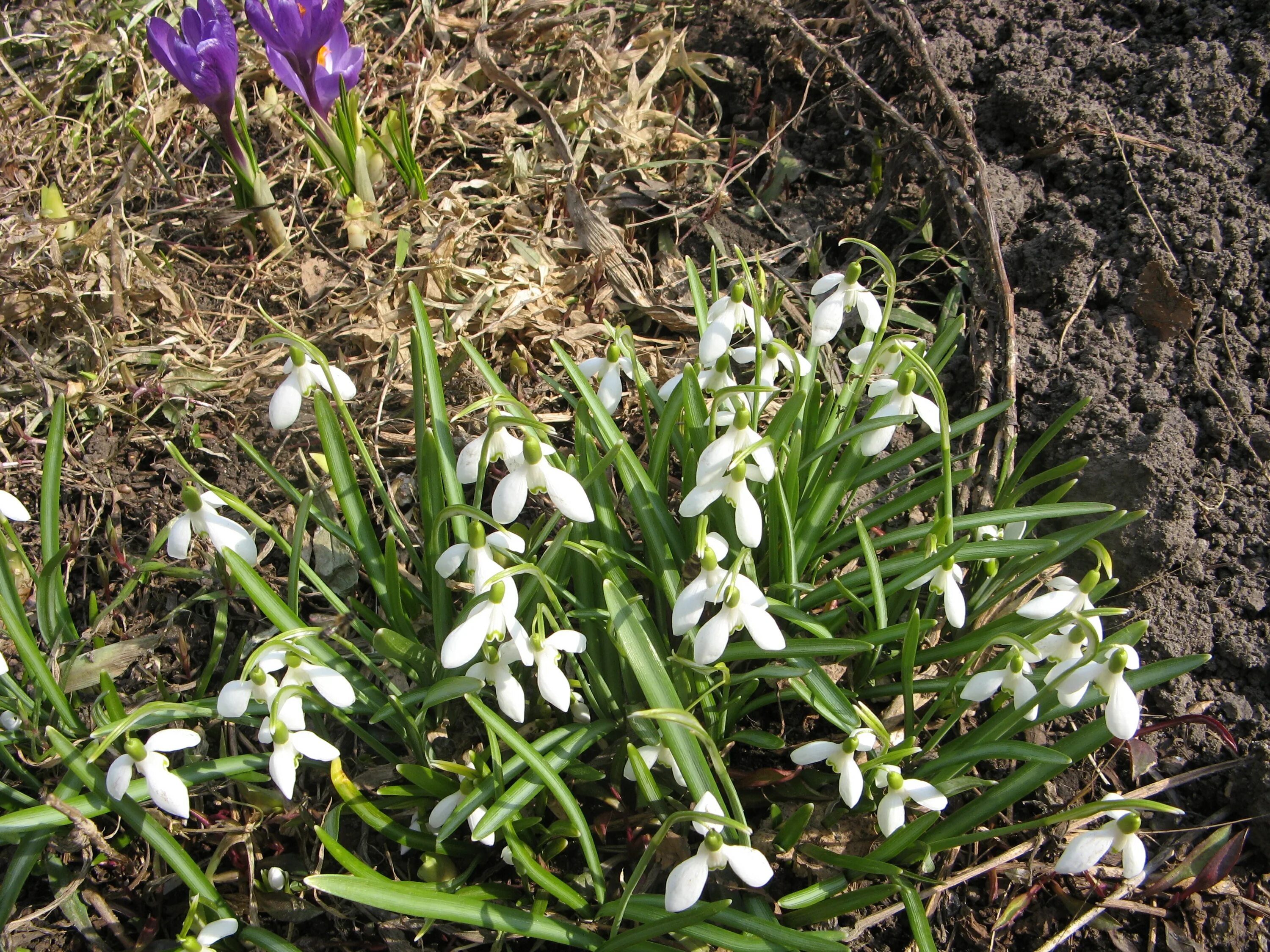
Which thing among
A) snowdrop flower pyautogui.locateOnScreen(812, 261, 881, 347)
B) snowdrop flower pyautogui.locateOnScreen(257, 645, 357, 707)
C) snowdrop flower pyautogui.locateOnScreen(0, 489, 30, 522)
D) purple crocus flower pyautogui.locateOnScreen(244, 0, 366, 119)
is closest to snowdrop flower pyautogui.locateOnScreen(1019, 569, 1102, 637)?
snowdrop flower pyautogui.locateOnScreen(812, 261, 881, 347)

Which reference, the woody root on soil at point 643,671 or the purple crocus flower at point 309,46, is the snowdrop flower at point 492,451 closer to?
the woody root on soil at point 643,671

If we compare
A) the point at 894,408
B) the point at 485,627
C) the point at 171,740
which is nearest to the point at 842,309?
the point at 894,408

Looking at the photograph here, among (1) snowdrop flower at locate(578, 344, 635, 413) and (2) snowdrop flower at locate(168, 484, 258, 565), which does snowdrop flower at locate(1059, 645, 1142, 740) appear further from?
(2) snowdrop flower at locate(168, 484, 258, 565)

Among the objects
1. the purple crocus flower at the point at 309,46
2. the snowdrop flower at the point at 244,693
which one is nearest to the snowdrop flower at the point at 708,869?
the snowdrop flower at the point at 244,693

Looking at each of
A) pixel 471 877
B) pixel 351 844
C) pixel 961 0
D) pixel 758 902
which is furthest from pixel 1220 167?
pixel 351 844

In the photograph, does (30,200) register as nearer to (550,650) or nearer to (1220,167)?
(550,650)
